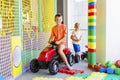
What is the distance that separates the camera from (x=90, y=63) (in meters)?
3.33

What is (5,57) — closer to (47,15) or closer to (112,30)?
(47,15)

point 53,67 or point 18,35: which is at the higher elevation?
point 18,35

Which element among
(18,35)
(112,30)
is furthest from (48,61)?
(112,30)

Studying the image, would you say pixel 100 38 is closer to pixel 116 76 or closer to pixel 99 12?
pixel 99 12

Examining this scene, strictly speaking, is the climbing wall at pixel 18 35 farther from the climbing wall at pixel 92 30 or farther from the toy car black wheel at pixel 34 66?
the climbing wall at pixel 92 30

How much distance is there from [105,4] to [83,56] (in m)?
1.38

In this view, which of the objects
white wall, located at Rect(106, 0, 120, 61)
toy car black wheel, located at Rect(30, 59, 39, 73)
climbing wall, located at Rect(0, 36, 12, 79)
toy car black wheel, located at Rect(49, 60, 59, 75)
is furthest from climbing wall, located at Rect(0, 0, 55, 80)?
white wall, located at Rect(106, 0, 120, 61)

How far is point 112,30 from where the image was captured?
11.3 ft

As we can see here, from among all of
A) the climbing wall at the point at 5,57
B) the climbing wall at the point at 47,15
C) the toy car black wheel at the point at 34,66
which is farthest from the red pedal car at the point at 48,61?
the climbing wall at the point at 47,15

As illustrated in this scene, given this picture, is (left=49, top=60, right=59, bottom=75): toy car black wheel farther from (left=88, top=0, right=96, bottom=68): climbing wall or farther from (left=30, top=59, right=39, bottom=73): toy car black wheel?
(left=88, top=0, right=96, bottom=68): climbing wall

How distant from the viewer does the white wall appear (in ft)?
11.3

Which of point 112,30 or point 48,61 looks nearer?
point 48,61

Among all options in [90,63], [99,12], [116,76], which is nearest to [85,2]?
[99,12]

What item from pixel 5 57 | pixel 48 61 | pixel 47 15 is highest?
pixel 47 15
